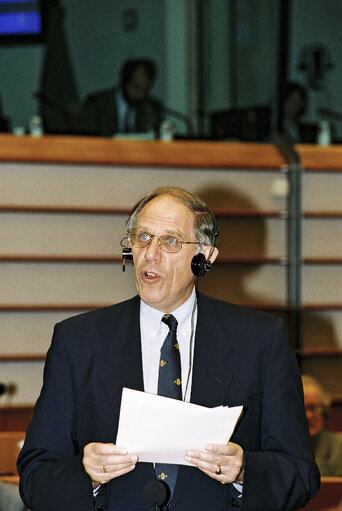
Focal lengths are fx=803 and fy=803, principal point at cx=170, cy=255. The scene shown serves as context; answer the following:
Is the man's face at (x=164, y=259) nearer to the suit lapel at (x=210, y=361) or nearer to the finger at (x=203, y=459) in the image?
the suit lapel at (x=210, y=361)

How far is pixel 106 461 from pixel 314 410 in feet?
7.06

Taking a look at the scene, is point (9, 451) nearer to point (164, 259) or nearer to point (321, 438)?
point (321, 438)

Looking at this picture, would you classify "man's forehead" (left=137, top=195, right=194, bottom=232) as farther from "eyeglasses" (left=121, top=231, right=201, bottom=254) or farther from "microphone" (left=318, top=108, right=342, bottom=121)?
"microphone" (left=318, top=108, right=342, bottom=121)

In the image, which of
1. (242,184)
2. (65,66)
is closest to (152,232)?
(242,184)

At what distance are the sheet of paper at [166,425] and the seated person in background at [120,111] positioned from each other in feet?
15.6

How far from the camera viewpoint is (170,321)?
186 cm

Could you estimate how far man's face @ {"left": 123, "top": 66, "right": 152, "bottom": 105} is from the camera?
21.1ft

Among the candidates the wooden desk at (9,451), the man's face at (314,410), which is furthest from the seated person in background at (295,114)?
the wooden desk at (9,451)

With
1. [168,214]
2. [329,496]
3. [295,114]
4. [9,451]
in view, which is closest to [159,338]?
[168,214]

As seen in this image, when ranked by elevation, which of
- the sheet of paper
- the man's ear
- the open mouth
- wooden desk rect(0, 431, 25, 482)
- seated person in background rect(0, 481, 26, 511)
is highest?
the man's ear

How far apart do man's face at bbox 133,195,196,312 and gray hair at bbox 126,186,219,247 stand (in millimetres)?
13

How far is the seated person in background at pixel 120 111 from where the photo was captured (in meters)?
6.33

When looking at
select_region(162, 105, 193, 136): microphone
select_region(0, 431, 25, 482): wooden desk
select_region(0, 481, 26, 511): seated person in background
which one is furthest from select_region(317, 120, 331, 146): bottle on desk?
select_region(0, 481, 26, 511): seated person in background

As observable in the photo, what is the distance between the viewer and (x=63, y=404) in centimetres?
178
